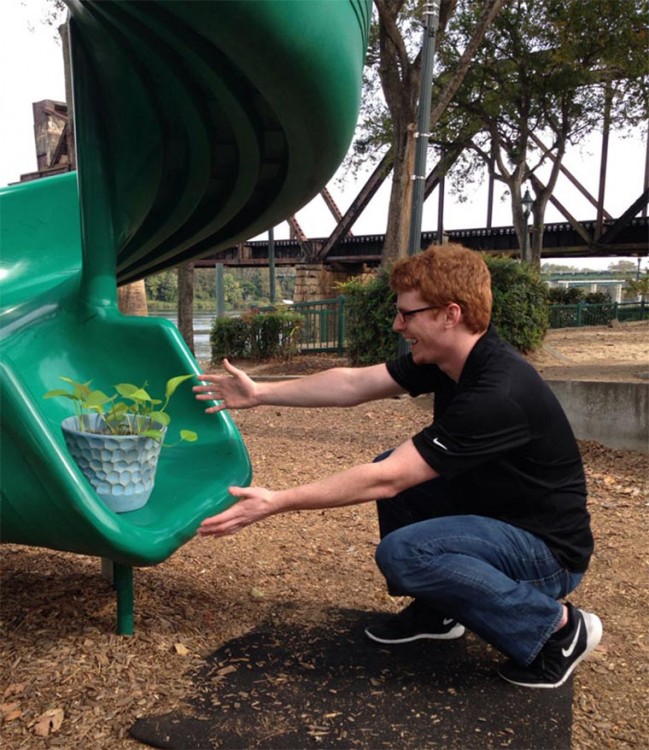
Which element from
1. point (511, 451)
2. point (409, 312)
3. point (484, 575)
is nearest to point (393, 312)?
point (409, 312)

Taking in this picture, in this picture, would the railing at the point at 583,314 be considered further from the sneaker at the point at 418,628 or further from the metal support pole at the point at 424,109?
the sneaker at the point at 418,628

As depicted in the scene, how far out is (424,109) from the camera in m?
8.25

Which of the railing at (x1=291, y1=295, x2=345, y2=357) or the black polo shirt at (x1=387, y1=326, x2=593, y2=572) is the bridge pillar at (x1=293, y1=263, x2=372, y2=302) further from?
the black polo shirt at (x1=387, y1=326, x2=593, y2=572)

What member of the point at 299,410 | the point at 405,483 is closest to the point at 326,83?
the point at 405,483

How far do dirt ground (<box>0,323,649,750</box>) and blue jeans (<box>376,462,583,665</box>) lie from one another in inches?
11.2

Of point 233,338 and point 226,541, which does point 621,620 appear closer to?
point 226,541

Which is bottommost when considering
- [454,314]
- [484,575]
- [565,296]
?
[484,575]

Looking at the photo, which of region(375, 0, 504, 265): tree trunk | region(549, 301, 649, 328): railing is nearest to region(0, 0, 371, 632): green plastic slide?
region(375, 0, 504, 265): tree trunk

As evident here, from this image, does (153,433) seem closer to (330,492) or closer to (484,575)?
(330,492)

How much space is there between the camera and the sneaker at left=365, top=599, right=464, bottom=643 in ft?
7.61

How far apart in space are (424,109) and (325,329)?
258 inches

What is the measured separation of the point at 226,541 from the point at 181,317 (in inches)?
351

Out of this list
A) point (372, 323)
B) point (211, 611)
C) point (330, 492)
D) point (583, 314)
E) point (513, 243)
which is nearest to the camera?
point (330, 492)

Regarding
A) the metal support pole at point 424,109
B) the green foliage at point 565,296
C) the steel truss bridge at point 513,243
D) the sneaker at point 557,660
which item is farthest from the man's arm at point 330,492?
the steel truss bridge at point 513,243
